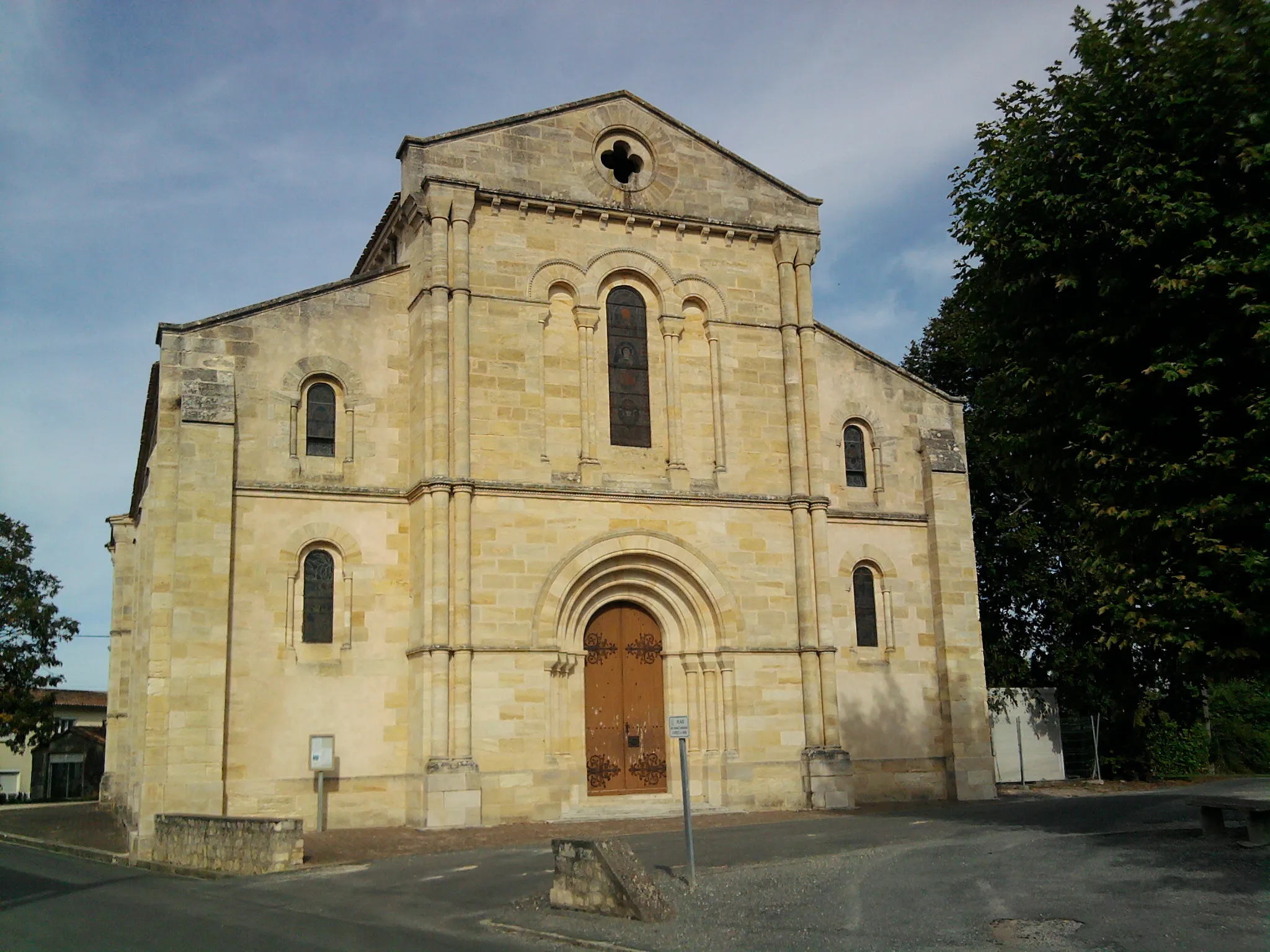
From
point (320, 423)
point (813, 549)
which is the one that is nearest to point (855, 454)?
point (813, 549)

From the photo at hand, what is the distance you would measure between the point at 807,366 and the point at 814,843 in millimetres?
10559

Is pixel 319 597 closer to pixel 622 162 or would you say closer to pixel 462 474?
pixel 462 474

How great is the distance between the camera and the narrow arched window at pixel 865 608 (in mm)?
23953

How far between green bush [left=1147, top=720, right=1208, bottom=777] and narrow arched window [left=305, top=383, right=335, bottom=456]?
22471 mm

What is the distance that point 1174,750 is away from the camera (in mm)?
32031

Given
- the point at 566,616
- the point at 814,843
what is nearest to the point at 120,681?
the point at 566,616

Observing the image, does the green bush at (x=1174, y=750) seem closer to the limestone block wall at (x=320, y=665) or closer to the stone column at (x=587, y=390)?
the stone column at (x=587, y=390)

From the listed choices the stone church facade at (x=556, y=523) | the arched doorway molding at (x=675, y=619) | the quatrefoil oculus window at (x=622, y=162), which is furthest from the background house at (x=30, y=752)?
Result: the quatrefoil oculus window at (x=622, y=162)

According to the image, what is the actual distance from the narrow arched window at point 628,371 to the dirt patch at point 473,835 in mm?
6873

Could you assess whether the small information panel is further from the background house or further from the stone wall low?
the background house

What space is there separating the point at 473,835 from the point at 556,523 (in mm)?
5562

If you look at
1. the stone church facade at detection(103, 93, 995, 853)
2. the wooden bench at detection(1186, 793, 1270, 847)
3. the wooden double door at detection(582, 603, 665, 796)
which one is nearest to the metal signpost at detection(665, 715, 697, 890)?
the wooden bench at detection(1186, 793, 1270, 847)

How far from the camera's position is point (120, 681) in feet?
97.3

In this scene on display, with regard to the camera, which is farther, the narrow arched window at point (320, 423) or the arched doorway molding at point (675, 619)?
the arched doorway molding at point (675, 619)
